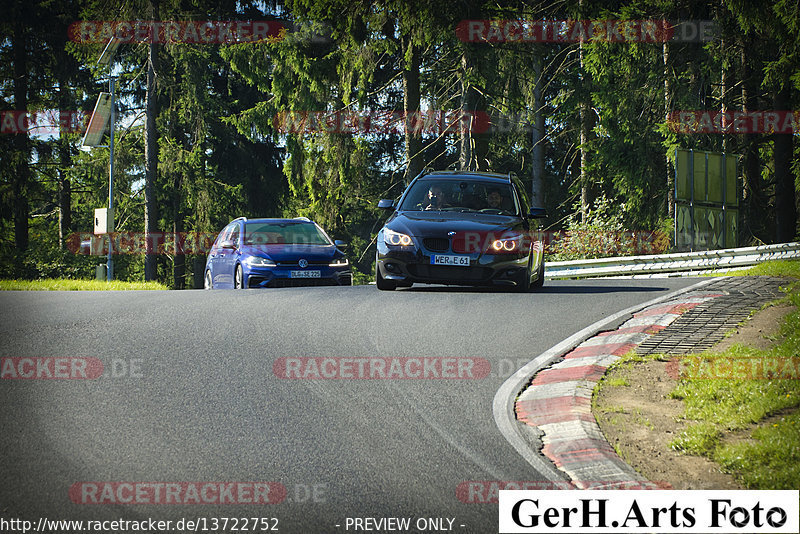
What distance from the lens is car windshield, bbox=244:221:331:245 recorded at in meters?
18.6

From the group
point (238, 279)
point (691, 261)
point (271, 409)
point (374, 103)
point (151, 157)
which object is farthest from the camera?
point (151, 157)

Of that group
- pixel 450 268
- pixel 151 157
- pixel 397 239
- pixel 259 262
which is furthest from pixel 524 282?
pixel 151 157

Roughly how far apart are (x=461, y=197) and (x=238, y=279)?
5131mm

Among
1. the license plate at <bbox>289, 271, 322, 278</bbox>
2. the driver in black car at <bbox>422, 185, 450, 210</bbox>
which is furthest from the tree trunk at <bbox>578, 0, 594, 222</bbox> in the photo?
the driver in black car at <bbox>422, 185, 450, 210</bbox>

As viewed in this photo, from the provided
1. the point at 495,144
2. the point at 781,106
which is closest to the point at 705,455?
the point at 781,106

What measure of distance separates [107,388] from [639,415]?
4.61 m

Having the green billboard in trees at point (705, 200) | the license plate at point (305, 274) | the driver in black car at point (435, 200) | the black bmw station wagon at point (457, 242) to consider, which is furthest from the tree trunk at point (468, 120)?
the black bmw station wagon at point (457, 242)

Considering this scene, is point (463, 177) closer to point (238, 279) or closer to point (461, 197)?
point (461, 197)

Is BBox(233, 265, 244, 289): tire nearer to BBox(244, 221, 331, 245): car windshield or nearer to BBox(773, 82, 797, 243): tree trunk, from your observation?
BBox(244, 221, 331, 245): car windshield

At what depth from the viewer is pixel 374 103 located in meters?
40.6

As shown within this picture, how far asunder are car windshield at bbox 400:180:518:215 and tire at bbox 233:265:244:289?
4.17 metres

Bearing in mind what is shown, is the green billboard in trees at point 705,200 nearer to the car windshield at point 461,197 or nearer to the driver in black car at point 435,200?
the car windshield at point 461,197

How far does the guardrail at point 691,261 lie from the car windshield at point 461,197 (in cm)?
703

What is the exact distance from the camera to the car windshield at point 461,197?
15.6 m
